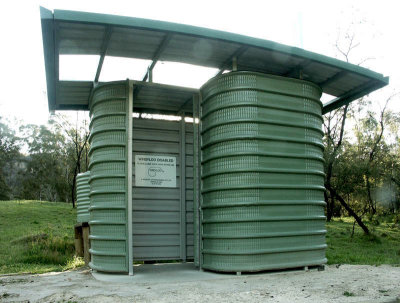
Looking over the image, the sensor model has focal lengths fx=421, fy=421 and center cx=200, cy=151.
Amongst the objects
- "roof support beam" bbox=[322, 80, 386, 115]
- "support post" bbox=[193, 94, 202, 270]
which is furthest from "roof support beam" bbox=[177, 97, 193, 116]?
"roof support beam" bbox=[322, 80, 386, 115]

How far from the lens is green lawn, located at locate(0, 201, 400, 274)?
410 inches

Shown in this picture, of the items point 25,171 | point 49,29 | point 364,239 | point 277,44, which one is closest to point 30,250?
point 49,29

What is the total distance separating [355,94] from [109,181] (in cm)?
551

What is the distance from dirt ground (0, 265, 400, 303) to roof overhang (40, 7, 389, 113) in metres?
3.67

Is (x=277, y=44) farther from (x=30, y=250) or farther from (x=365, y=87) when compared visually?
(x=30, y=250)

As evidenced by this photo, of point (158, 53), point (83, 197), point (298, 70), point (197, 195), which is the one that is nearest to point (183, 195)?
point (197, 195)

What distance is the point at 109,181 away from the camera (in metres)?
7.53

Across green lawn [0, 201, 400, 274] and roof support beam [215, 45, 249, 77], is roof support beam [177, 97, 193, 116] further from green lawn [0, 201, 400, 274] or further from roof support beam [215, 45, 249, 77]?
green lawn [0, 201, 400, 274]

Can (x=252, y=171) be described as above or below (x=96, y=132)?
below

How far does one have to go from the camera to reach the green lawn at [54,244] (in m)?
10.4

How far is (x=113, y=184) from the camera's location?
7496mm

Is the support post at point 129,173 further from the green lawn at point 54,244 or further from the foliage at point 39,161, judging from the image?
the foliage at point 39,161

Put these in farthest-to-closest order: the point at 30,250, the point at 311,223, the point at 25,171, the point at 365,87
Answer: the point at 25,171 → the point at 30,250 → the point at 365,87 → the point at 311,223

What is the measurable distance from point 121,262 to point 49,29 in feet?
13.0
